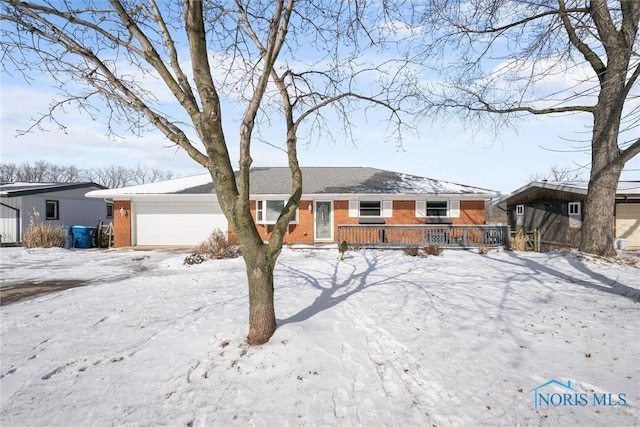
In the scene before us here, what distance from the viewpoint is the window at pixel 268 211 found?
622 inches

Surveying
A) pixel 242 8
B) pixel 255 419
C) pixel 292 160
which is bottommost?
pixel 255 419

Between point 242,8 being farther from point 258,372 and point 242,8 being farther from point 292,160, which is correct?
point 258,372

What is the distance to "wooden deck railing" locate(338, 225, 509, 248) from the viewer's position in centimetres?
1333

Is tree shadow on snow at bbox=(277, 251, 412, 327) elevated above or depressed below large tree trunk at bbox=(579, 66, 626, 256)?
below

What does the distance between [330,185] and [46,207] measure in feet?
56.7

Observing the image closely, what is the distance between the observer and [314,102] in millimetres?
5715

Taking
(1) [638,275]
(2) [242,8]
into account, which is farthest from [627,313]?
(2) [242,8]

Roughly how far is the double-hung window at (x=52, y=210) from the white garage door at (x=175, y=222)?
7396mm

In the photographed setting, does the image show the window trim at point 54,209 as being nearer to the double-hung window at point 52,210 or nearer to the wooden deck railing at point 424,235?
the double-hung window at point 52,210

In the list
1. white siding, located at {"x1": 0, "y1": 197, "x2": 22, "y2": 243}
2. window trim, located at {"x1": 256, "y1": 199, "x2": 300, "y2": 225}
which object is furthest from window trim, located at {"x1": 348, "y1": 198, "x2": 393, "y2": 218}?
white siding, located at {"x1": 0, "y1": 197, "x2": 22, "y2": 243}

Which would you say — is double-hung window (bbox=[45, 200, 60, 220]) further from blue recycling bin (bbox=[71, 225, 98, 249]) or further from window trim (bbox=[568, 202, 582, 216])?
window trim (bbox=[568, 202, 582, 216])

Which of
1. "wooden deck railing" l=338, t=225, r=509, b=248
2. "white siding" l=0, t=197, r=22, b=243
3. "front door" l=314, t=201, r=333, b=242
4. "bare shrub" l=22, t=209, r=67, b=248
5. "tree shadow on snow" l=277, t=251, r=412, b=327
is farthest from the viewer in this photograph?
"white siding" l=0, t=197, r=22, b=243

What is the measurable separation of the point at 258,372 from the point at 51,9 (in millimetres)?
4895

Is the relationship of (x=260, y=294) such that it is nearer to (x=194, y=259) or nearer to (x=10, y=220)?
(x=194, y=259)
